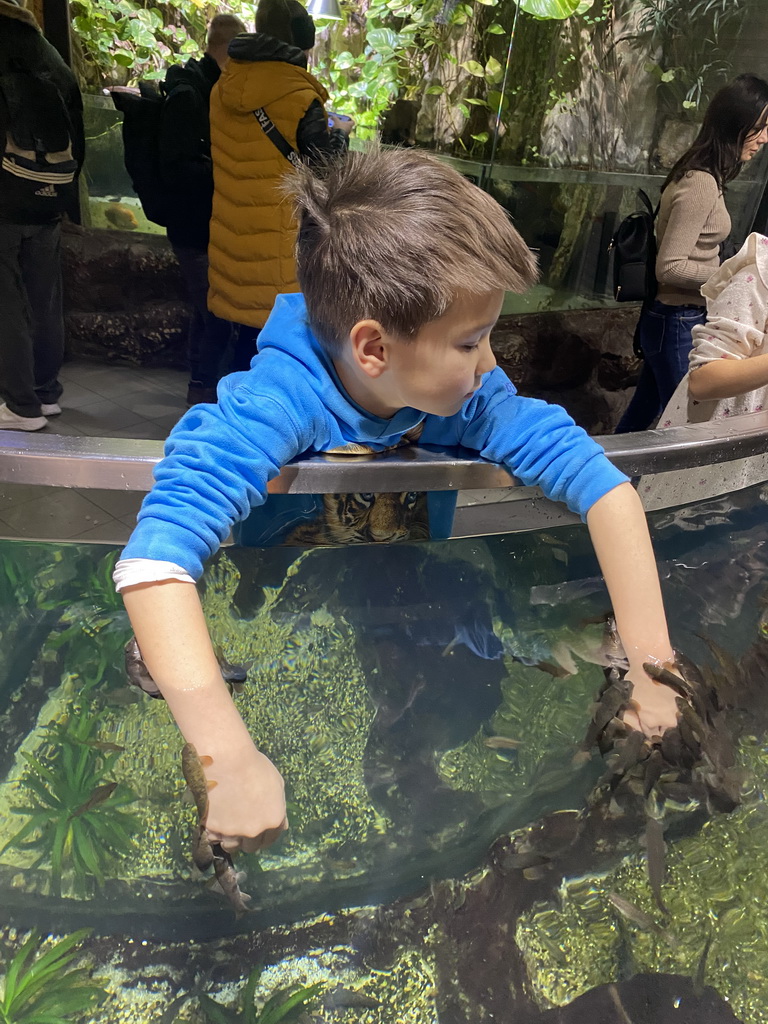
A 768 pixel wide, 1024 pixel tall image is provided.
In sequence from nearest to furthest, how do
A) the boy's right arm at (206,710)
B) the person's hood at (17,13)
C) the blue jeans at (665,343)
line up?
1. the boy's right arm at (206,710)
2. the person's hood at (17,13)
3. the blue jeans at (665,343)

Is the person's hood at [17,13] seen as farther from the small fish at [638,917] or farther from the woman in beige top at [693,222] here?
the small fish at [638,917]

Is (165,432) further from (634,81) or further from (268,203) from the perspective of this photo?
(634,81)

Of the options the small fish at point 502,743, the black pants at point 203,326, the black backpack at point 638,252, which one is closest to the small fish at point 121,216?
the black pants at point 203,326

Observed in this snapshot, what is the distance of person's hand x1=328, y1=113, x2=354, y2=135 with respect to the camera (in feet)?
8.46

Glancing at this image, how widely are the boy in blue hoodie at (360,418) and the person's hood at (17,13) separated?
6.58 ft

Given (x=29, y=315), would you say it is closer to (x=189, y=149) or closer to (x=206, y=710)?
(x=189, y=149)

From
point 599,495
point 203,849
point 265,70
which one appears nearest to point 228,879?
point 203,849

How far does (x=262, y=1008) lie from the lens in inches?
49.9

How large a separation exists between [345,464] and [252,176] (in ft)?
6.26

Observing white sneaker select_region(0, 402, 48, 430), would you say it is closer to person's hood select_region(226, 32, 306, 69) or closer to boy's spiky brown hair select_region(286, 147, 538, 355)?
person's hood select_region(226, 32, 306, 69)

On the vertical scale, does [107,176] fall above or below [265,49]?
below

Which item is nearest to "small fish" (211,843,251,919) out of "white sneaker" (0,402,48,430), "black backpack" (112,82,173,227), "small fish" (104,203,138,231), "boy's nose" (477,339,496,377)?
"boy's nose" (477,339,496,377)

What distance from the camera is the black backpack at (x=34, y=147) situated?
245 cm

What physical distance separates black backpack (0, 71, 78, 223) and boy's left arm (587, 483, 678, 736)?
2496mm
